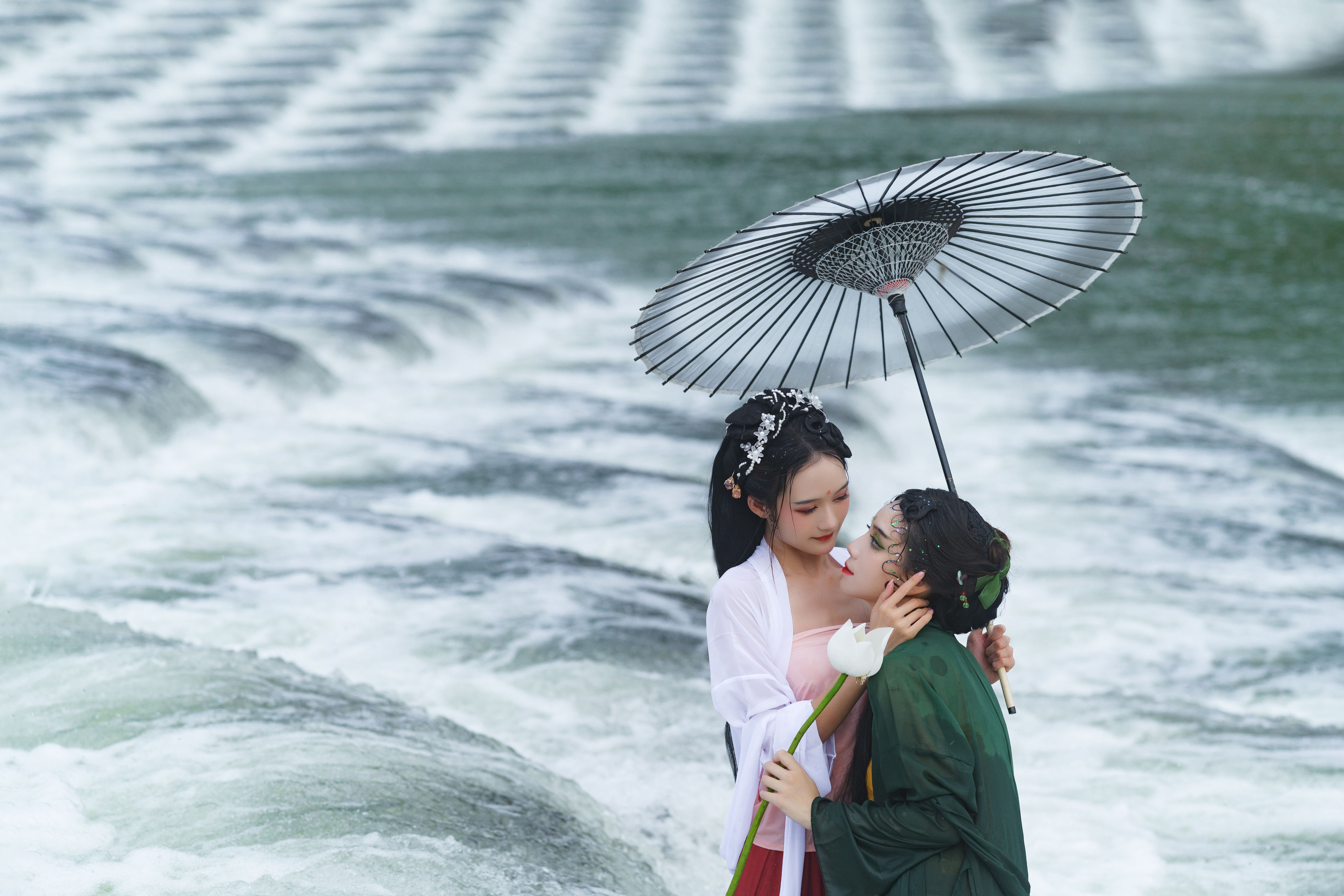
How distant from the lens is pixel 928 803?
6.35 ft

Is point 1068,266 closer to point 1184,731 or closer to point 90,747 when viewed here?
point 1184,731

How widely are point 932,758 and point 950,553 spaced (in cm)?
30

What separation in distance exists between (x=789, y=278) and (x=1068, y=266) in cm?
59

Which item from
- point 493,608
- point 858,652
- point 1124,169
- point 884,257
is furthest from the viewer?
point 1124,169

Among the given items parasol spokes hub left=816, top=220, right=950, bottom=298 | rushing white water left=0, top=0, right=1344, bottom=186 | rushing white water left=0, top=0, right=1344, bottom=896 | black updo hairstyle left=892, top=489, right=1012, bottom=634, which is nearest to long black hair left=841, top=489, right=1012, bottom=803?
black updo hairstyle left=892, top=489, right=1012, bottom=634

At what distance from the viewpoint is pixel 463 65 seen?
70.8ft

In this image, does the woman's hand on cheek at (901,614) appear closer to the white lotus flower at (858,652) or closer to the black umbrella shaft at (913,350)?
the white lotus flower at (858,652)

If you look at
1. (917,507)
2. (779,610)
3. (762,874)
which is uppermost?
(917,507)

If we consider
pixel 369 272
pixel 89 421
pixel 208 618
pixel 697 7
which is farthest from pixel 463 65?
pixel 208 618

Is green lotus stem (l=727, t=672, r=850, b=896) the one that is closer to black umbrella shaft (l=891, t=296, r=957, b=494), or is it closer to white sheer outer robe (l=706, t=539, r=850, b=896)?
white sheer outer robe (l=706, t=539, r=850, b=896)

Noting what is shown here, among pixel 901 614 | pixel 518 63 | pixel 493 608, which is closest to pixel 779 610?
pixel 901 614

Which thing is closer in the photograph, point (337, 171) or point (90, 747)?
point (90, 747)

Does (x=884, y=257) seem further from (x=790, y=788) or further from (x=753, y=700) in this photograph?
(x=790, y=788)

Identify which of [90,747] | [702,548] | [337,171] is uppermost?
[90,747]
